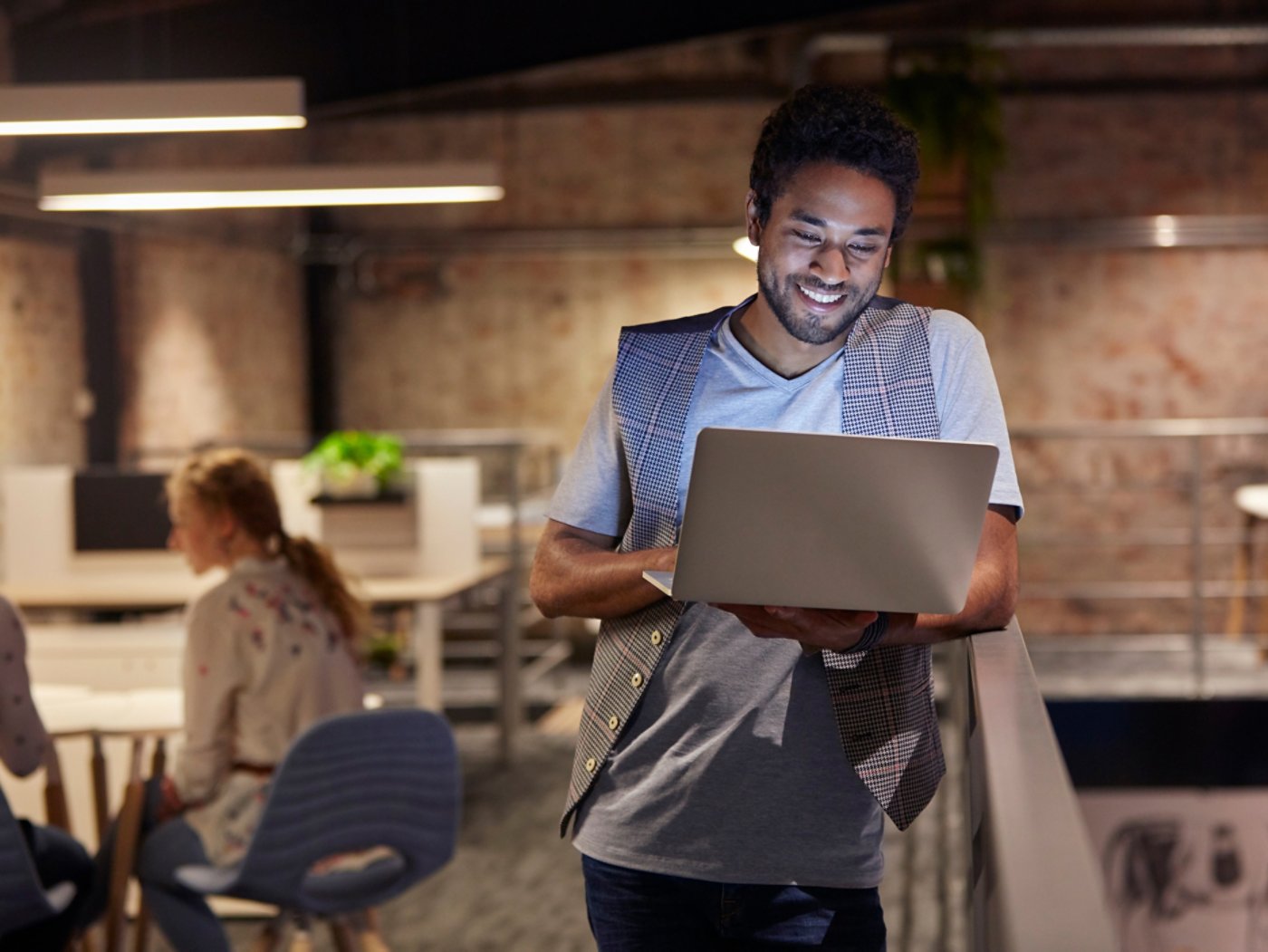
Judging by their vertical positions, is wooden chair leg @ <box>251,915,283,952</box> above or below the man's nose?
below

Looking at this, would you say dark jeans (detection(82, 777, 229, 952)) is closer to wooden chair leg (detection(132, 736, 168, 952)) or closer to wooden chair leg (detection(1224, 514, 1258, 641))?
wooden chair leg (detection(132, 736, 168, 952))

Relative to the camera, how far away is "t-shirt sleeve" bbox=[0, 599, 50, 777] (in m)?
2.58

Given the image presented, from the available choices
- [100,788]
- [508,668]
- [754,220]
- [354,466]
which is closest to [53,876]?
[100,788]

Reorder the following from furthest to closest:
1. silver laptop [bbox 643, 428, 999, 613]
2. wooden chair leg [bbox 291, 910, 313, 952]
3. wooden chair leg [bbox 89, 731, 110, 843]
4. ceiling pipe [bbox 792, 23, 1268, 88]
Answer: ceiling pipe [bbox 792, 23, 1268, 88] < wooden chair leg [bbox 89, 731, 110, 843] < wooden chair leg [bbox 291, 910, 313, 952] < silver laptop [bbox 643, 428, 999, 613]

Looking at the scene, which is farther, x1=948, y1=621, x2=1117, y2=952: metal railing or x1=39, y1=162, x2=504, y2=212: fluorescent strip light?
x1=39, y1=162, x2=504, y2=212: fluorescent strip light

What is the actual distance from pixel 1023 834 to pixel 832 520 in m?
0.40

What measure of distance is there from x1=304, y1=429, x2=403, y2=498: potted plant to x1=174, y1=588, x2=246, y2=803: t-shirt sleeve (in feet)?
7.67

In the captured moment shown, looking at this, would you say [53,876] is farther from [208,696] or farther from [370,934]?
[370,934]

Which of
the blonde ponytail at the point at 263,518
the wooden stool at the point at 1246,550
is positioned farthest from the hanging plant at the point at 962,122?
the blonde ponytail at the point at 263,518

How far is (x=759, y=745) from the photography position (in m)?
1.32

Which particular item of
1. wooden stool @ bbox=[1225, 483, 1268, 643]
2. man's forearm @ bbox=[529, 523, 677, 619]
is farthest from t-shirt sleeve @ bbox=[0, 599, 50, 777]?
wooden stool @ bbox=[1225, 483, 1268, 643]

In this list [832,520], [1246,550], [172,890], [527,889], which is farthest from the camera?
[1246,550]

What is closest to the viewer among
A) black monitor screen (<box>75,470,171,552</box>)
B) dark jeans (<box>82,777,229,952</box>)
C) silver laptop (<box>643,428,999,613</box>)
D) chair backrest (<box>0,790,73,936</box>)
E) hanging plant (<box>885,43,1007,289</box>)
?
silver laptop (<box>643,428,999,613</box>)

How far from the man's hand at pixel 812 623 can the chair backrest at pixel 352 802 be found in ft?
5.22
